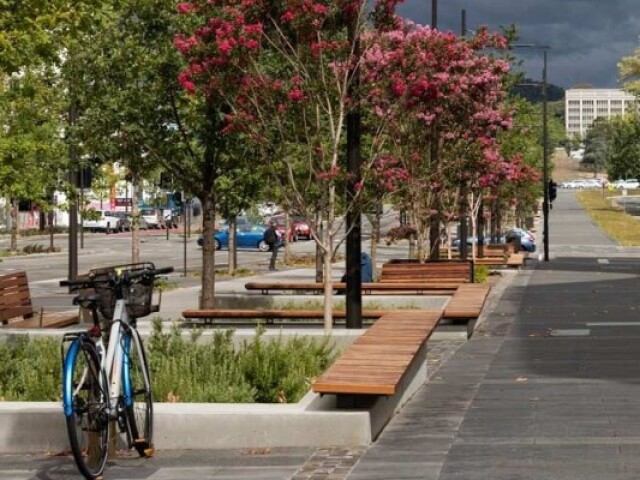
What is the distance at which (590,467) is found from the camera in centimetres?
916

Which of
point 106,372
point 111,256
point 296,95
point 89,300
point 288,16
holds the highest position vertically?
point 288,16

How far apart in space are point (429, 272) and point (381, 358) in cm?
1732

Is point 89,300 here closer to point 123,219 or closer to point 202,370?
point 202,370

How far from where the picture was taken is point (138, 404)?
1013 centimetres

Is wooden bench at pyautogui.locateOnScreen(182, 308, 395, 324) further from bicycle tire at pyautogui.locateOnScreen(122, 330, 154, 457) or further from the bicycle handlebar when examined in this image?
the bicycle handlebar

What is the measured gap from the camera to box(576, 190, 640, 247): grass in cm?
8762

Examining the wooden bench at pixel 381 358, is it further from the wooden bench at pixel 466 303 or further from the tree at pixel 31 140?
the tree at pixel 31 140

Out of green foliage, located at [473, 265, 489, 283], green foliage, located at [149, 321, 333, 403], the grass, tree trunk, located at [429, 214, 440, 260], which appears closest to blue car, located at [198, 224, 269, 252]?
the grass

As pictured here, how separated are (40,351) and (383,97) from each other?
6611 millimetres

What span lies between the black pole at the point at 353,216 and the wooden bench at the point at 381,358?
145cm

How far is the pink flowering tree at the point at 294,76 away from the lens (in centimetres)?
1752

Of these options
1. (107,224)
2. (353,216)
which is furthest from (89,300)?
(107,224)

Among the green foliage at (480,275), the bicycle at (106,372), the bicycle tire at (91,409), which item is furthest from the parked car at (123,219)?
the bicycle tire at (91,409)

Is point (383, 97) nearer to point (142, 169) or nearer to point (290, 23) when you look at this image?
point (290, 23)
